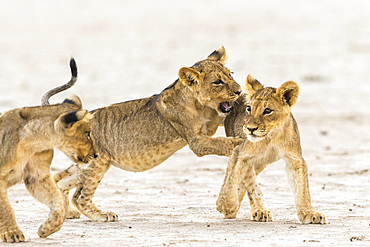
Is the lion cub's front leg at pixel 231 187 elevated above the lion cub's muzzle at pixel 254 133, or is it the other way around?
the lion cub's muzzle at pixel 254 133

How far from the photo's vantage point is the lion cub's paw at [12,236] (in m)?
6.41

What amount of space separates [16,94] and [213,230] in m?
13.2

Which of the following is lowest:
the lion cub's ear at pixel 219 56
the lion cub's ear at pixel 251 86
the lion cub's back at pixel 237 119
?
the lion cub's back at pixel 237 119

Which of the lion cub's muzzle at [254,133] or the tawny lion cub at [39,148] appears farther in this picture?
the lion cub's muzzle at [254,133]

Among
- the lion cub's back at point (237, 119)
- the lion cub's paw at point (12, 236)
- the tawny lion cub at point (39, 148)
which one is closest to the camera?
the lion cub's paw at point (12, 236)

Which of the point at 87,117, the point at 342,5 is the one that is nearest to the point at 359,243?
the point at 87,117

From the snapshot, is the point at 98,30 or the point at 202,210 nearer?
the point at 202,210

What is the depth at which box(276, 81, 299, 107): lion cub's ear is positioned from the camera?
705 centimetres

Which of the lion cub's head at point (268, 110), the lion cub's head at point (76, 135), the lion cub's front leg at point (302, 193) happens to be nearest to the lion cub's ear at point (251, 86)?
the lion cub's head at point (268, 110)

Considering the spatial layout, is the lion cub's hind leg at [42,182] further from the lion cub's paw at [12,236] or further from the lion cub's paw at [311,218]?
the lion cub's paw at [311,218]

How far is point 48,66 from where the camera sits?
77.8 feet

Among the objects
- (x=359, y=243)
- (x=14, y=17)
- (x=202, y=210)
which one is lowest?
(x=14, y=17)

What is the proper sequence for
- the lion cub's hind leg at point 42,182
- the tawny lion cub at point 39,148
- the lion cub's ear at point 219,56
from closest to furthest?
the tawny lion cub at point 39,148, the lion cub's hind leg at point 42,182, the lion cub's ear at point 219,56

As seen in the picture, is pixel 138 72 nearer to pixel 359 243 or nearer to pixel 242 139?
pixel 242 139
